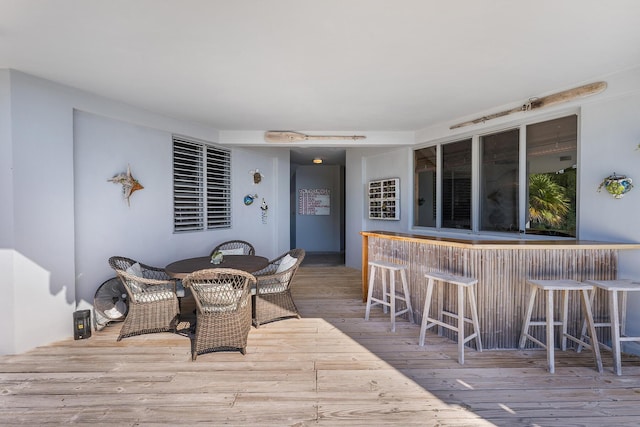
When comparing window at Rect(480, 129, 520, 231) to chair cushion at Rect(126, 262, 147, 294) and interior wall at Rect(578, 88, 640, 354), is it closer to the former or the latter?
interior wall at Rect(578, 88, 640, 354)

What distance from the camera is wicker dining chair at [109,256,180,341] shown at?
3.05m

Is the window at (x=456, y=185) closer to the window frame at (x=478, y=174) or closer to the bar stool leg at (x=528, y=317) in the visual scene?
the window frame at (x=478, y=174)

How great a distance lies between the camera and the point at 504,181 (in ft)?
12.9

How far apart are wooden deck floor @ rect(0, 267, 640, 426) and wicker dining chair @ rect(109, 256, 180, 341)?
109mm

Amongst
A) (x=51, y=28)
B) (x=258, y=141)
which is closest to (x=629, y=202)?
(x=258, y=141)

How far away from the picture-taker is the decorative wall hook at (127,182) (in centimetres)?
359

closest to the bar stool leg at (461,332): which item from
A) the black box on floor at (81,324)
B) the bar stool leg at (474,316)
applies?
the bar stool leg at (474,316)

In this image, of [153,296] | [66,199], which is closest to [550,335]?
[153,296]

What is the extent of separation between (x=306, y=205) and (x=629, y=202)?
687 cm

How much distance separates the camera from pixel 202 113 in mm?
3998

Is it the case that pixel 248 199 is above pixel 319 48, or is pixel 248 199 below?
below

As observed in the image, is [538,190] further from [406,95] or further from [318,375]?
[318,375]

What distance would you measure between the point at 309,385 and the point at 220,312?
1.04 metres

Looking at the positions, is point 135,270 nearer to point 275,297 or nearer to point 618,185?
point 275,297
